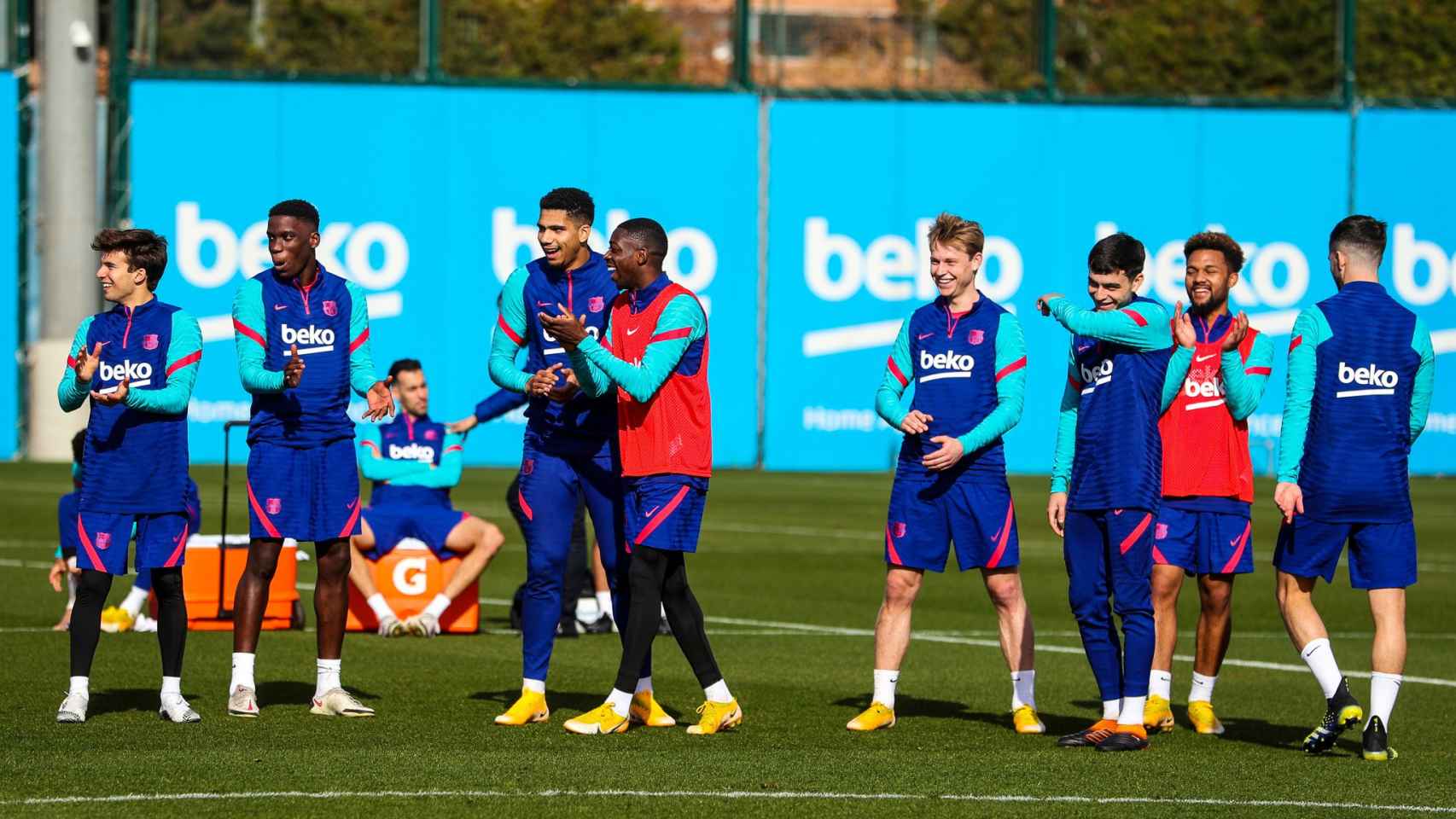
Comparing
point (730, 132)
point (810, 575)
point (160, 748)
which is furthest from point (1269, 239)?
point (160, 748)

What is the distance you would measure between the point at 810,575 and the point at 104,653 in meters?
7.15

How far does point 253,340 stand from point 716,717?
2.56 m

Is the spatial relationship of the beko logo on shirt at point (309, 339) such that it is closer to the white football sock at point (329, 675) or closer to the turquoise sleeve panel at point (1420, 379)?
the white football sock at point (329, 675)

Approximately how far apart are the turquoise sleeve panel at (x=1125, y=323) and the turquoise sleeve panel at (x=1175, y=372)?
98 millimetres

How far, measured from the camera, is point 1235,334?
9.45 metres

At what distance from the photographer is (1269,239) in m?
32.4

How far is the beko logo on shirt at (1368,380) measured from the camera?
9.01 m


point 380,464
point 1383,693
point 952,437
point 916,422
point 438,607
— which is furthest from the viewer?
point 380,464

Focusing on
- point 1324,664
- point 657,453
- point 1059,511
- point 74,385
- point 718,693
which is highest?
point 74,385

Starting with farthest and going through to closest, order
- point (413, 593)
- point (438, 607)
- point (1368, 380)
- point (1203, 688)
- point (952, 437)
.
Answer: point (413, 593) < point (438, 607) < point (1203, 688) < point (952, 437) < point (1368, 380)

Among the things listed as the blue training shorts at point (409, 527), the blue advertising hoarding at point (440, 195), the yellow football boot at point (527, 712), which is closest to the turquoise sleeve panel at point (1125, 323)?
the yellow football boot at point (527, 712)

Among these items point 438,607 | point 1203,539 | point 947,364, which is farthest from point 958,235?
point 438,607

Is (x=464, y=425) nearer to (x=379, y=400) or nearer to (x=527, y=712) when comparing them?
(x=379, y=400)

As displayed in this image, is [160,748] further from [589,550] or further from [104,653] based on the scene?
[589,550]
